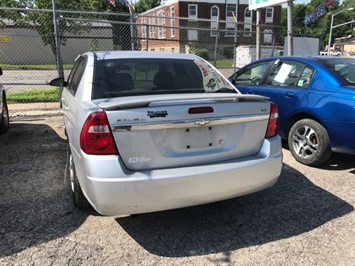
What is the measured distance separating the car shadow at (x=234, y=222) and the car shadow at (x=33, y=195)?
2.13 ft

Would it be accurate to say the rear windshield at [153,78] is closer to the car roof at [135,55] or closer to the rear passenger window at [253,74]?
the car roof at [135,55]

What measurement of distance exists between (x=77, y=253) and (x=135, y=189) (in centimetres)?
79

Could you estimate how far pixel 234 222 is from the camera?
3.50 meters

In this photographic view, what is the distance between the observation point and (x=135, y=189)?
275 cm

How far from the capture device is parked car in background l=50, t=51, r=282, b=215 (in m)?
2.76

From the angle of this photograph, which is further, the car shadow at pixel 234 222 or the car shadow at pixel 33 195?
the car shadow at pixel 33 195

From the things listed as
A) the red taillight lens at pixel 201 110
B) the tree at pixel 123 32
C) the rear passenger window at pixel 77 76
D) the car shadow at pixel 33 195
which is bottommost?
the car shadow at pixel 33 195

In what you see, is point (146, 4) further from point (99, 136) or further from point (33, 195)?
point (99, 136)

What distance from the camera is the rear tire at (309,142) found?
4.79m

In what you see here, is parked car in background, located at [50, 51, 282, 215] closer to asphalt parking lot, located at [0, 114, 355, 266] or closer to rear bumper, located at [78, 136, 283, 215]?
rear bumper, located at [78, 136, 283, 215]

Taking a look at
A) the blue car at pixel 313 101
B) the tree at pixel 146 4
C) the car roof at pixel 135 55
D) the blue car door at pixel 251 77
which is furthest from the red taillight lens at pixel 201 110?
the tree at pixel 146 4

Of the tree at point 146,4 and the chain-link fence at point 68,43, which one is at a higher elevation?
the tree at point 146,4

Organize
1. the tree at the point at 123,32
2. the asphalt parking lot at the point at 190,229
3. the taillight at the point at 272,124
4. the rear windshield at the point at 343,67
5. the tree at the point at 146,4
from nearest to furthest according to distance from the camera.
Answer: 1. the asphalt parking lot at the point at 190,229
2. the taillight at the point at 272,124
3. the rear windshield at the point at 343,67
4. the tree at the point at 123,32
5. the tree at the point at 146,4

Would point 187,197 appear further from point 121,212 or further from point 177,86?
point 177,86
